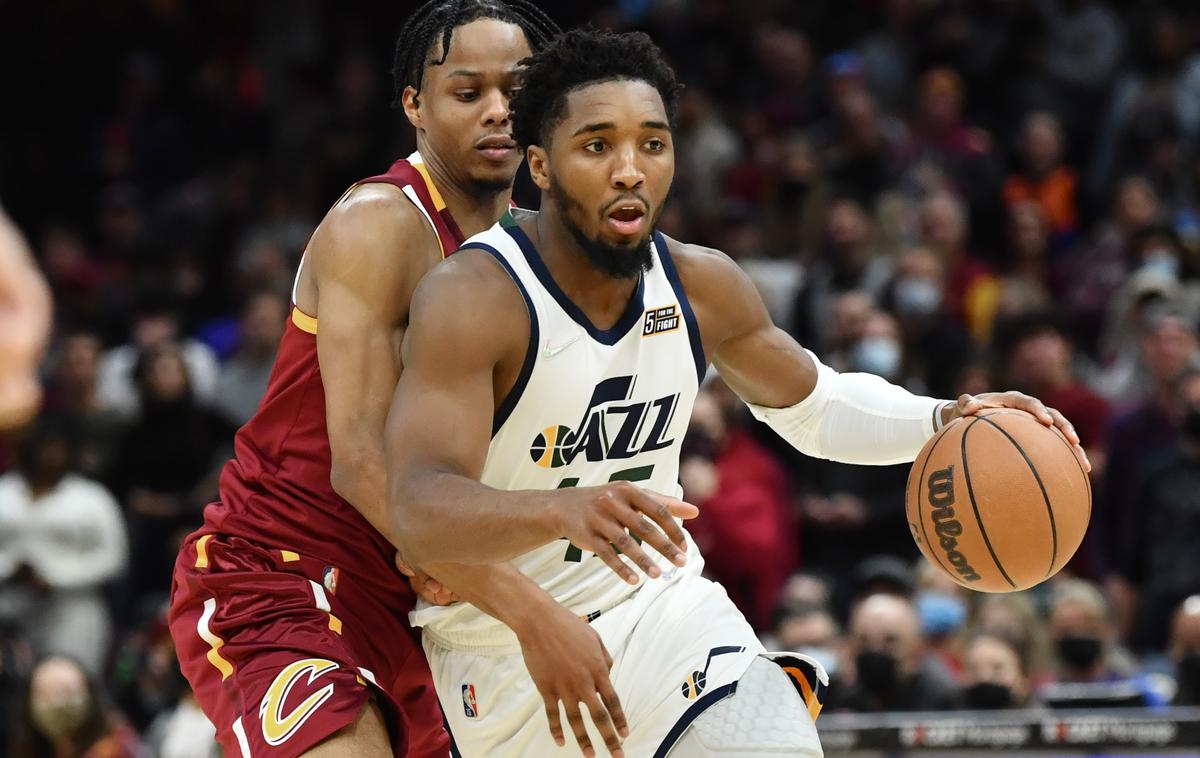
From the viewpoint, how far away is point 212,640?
4375mm

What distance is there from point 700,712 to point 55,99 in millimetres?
→ 12228

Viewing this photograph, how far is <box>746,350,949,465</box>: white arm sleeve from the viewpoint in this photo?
15.1ft

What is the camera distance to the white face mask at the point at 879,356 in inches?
359

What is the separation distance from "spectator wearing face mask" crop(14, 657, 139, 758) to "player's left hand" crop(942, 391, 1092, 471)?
15.7 feet

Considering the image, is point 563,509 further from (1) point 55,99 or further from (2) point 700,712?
(1) point 55,99

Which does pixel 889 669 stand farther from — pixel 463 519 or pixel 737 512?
pixel 463 519

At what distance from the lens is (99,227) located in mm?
14109

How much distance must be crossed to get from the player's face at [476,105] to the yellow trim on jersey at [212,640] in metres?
1.24

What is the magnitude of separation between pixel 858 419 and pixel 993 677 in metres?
2.97

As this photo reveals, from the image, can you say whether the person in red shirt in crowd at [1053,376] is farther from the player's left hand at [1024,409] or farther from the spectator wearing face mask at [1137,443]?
the player's left hand at [1024,409]

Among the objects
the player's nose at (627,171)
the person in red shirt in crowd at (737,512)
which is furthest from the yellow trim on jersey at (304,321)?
the person in red shirt in crowd at (737,512)

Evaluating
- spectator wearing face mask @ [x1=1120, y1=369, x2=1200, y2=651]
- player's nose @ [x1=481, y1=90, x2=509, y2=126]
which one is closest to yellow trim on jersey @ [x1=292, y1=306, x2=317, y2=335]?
player's nose @ [x1=481, y1=90, x2=509, y2=126]

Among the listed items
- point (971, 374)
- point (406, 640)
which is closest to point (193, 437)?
point (971, 374)

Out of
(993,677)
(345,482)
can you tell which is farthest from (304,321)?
(993,677)
